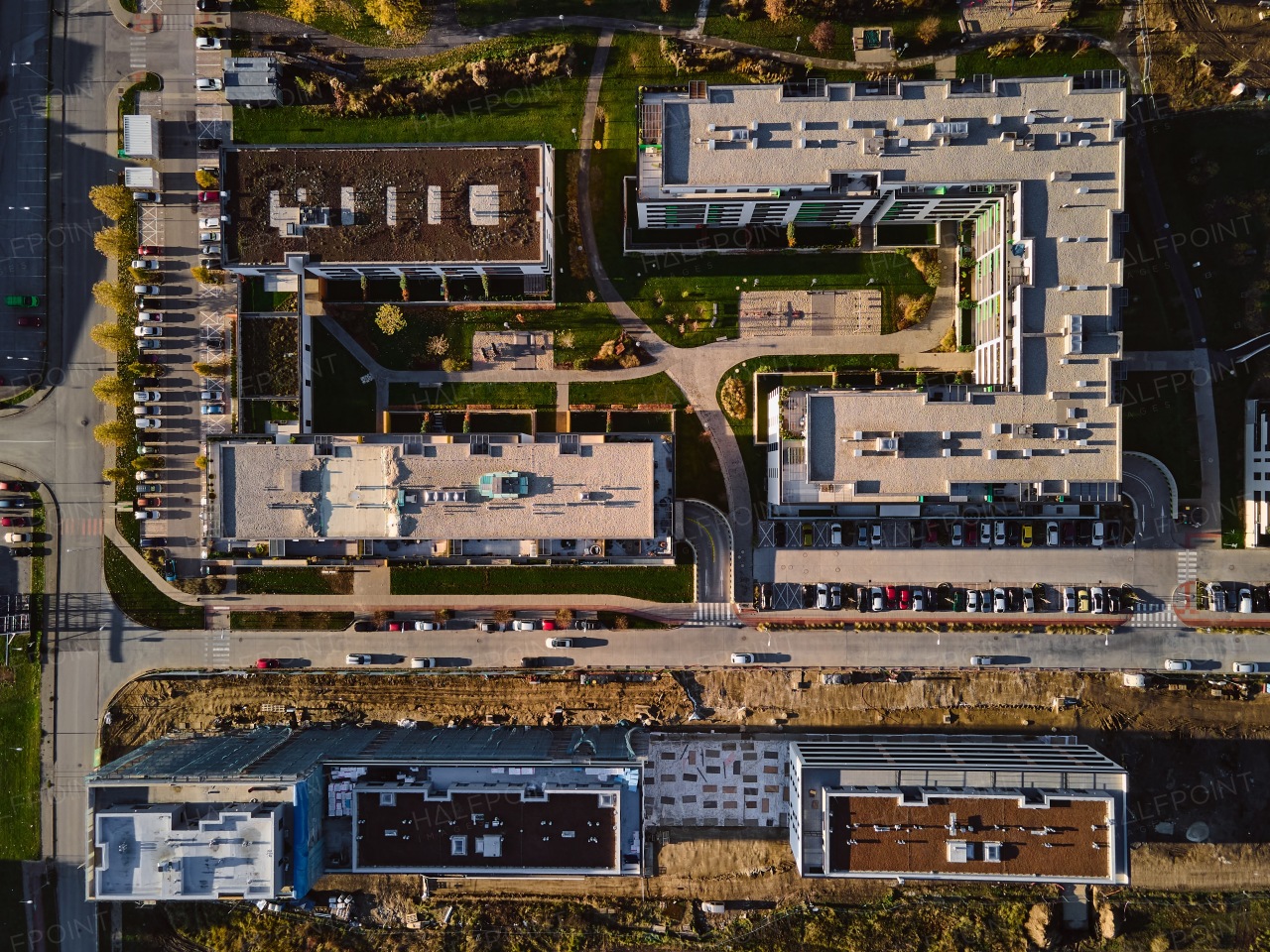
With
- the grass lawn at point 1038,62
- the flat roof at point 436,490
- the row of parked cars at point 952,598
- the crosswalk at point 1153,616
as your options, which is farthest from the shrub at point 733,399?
the crosswalk at point 1153,616

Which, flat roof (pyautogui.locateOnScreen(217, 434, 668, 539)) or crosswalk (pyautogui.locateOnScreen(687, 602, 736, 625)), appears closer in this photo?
flat roof (pyautogui.locateOnScreen(217, 434, 668, 539))

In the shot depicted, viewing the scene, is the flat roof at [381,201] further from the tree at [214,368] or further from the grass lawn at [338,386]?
the tree at [214,368]

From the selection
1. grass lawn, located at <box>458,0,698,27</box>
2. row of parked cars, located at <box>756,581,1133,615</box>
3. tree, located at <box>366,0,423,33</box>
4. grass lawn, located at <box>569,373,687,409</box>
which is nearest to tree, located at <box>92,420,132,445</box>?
grass lawn, located at <box>569,373,687,409</box>

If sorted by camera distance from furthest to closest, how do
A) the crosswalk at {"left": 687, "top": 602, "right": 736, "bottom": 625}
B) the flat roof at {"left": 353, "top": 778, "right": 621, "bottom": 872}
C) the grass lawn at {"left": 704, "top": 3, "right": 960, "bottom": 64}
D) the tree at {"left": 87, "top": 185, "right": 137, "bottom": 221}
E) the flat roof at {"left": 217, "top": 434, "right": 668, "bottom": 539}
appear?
1. the crosswalk at {"left": 687, "top": 602, "right": 736, "bottom": 625}
2. the grass lawn at {"left": 704, "top": 3, "right": 960, "bottom": 64}
3. the tree at {"left": 87, "top": 185, "right": 137, "bottom": 221}
4. the flat roof at {"left": 217, "top": 434, "right": 668, "bottom": 539}
5. the flat roof at {"left": 353, "top": 778, "right": 621, "bottom": 872}

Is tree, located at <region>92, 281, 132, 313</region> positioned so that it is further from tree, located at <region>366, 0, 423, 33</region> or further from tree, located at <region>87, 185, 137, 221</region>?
tree, located at <region>366, 0, 423, 33</region>

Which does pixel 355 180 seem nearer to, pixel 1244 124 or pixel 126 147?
pixel 126 147

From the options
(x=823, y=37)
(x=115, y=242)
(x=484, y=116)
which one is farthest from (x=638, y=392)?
(x=115, y=242)
